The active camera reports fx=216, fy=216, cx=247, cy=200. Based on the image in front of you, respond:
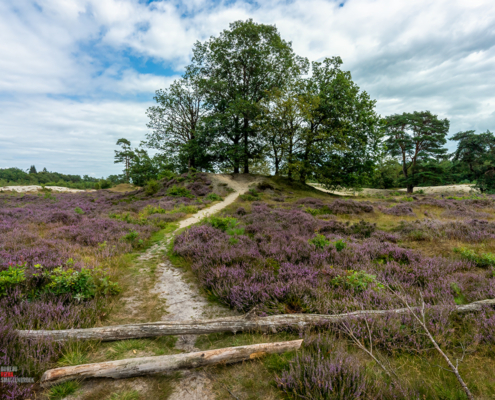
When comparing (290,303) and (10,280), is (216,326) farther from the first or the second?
(10,280)

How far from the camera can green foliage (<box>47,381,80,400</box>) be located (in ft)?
7.36

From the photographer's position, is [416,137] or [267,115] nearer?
[267,115]

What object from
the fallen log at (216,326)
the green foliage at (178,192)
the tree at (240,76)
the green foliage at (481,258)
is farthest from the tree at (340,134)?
the fallen log at (216,326)

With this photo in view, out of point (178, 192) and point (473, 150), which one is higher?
point (473, 150)

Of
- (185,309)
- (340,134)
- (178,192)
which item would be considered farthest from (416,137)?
(185,309)

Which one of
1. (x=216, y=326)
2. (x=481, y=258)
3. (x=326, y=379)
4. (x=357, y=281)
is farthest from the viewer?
(x=481, y=258)

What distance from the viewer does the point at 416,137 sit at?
3662 centimetres

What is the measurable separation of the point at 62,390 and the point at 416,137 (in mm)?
47742

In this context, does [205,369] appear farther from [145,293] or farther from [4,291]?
[4,291]

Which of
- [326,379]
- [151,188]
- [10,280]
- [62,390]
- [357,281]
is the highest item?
[151,188]

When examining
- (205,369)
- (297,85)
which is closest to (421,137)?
(297,85)

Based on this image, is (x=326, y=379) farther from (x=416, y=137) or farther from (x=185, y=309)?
(x=416, y=137)

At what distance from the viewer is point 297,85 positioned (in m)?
27.7

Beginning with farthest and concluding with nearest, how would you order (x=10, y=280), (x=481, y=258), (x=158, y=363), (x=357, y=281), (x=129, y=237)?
(x=129, y=237)
(x=481, y=258)
(x=357, y=281)
(x=10, y=280)
(x=158, y=363)
